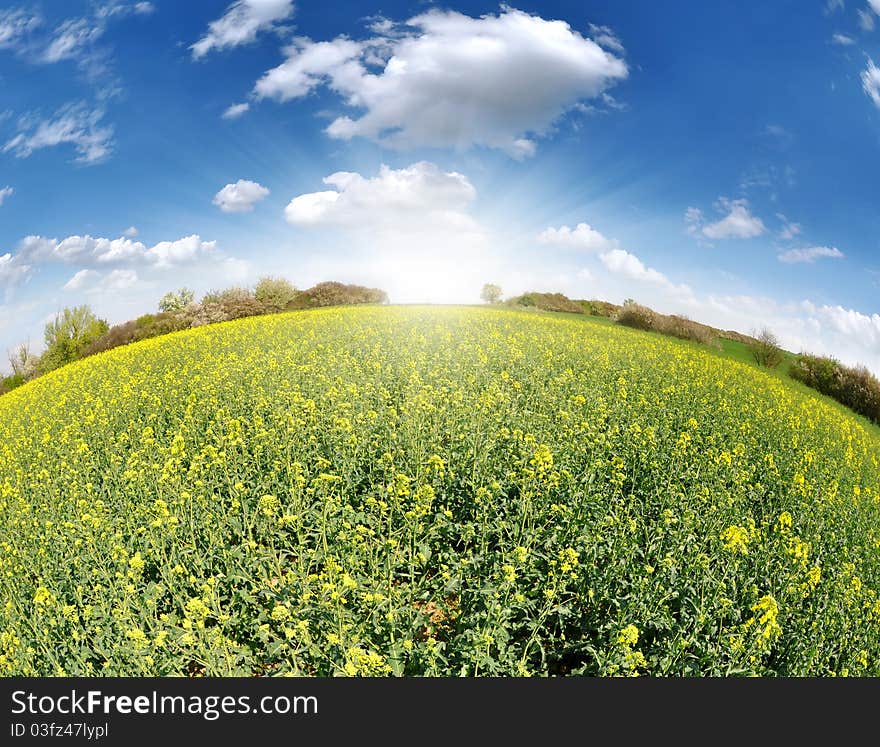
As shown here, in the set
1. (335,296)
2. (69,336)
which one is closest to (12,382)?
(69,336)

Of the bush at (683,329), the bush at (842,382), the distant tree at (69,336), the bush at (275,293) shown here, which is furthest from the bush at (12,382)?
the bush at (842,382)

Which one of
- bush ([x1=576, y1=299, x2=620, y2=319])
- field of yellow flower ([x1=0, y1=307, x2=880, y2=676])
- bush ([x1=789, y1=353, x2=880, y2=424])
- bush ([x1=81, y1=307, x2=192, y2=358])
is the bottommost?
field of yellow flower ([x1=0, y1=307, x2=880, y2=676])

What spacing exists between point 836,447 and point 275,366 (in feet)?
40.6

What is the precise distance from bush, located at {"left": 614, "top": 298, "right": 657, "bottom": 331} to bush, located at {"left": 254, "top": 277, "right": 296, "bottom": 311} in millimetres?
23616

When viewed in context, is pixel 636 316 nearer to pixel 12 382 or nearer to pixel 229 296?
pixel 229 296

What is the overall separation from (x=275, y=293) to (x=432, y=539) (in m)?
37.2

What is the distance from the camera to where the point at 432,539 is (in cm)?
536

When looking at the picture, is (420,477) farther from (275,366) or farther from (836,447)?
(836,447)

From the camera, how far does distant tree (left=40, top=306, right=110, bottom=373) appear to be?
43.8 meters

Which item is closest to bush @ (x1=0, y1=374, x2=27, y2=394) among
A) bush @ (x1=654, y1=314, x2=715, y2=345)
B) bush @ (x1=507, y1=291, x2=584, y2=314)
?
bush @ (x1=507, y1=291, x2=584, y2=314)

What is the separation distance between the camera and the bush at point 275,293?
128ft

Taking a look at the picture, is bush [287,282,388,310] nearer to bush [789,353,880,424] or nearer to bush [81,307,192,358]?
bush [81,307,192,358]

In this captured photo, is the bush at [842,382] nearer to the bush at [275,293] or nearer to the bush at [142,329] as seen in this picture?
the bush at [275,293]

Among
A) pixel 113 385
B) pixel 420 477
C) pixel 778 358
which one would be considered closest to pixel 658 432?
pixel 420 477
